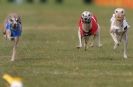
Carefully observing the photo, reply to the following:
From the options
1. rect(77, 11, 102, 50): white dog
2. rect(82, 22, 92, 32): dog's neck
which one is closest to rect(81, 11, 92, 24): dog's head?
rect(77, 11, 102, 50): white dog

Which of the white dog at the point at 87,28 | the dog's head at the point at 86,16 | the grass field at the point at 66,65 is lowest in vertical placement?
the grass field at the point at 66,65

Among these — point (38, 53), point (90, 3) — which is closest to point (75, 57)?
point (38, 53)

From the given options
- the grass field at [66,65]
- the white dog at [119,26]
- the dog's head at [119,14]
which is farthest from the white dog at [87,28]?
the dog's head at [119,14]

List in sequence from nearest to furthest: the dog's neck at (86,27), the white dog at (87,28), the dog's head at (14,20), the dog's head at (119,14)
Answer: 1. the dog's head at (14,20)
2. the dog's head at (119,14)
3. the white dog at (87,28)
4. the dog's neck at (86,27)

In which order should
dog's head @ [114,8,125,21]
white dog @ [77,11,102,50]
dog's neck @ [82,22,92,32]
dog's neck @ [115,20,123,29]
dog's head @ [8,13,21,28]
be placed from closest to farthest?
dog's head @ [8,13,21,28]
dog's head @ [114,8,125,21]
dog's neck @ [115,20,123,29]
white dog @ [77,11,102,50]
dog's neck @ [82,22,92,32]

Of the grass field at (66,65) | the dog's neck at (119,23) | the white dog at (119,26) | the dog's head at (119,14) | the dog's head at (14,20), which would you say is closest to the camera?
the grass field at (66,65)

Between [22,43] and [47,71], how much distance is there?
8.85m

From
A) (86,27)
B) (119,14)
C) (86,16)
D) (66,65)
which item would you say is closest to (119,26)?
(119,14)

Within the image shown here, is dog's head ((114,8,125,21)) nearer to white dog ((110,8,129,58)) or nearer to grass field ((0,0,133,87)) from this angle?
white dog ((110,8,129,58))

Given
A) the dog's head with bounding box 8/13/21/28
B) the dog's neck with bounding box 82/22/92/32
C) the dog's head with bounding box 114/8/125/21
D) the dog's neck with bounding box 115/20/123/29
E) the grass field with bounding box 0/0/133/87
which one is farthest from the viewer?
the dog's neck with bounding box 82/22/92/32

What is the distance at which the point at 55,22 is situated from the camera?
40.7 meters

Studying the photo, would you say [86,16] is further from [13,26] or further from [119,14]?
[13,26]

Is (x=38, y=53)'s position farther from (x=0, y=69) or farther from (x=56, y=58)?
(x=0, y=69)

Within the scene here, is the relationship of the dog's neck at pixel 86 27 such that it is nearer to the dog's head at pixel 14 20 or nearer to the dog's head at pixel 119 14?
the dog's head at pixel 119 14
